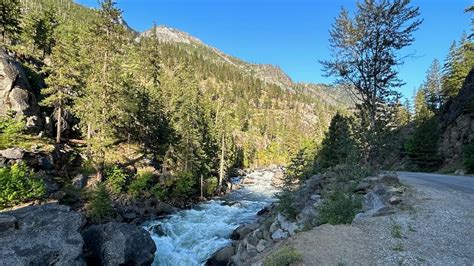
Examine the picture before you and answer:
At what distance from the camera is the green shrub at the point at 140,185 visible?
87.7ft

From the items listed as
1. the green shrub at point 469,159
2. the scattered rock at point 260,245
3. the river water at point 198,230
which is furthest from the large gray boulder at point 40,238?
the green shrub at point 469,159

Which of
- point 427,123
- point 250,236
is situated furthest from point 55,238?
point 427,123

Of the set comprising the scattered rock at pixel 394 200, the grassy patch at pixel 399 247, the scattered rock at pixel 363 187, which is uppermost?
the scattered rock at pixel 363 187

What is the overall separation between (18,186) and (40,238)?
774 cm

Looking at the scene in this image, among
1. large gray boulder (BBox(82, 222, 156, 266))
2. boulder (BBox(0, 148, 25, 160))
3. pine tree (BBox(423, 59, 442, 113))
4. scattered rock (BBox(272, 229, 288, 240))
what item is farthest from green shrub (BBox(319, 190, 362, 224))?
pine tree (BBox(423, 59, 442, 113))

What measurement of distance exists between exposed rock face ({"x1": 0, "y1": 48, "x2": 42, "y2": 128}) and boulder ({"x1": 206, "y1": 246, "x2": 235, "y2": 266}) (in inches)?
856

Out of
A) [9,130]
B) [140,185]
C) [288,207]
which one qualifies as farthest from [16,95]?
[288,207]

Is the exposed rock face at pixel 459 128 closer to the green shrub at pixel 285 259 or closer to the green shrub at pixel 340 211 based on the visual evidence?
the green shrub at pixel 340 211

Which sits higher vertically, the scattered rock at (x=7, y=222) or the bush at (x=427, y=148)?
the bush at (x=427, y=148)

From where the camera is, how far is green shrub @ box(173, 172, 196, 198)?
32.7 metres

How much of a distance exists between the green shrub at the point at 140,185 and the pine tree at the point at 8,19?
3560 cm

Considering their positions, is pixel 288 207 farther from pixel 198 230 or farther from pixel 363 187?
pixel 198 230

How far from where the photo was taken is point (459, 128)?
100 feet

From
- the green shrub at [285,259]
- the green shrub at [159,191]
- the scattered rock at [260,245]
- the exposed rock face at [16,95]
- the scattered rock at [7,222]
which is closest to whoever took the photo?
the green shrub at [285,259]
